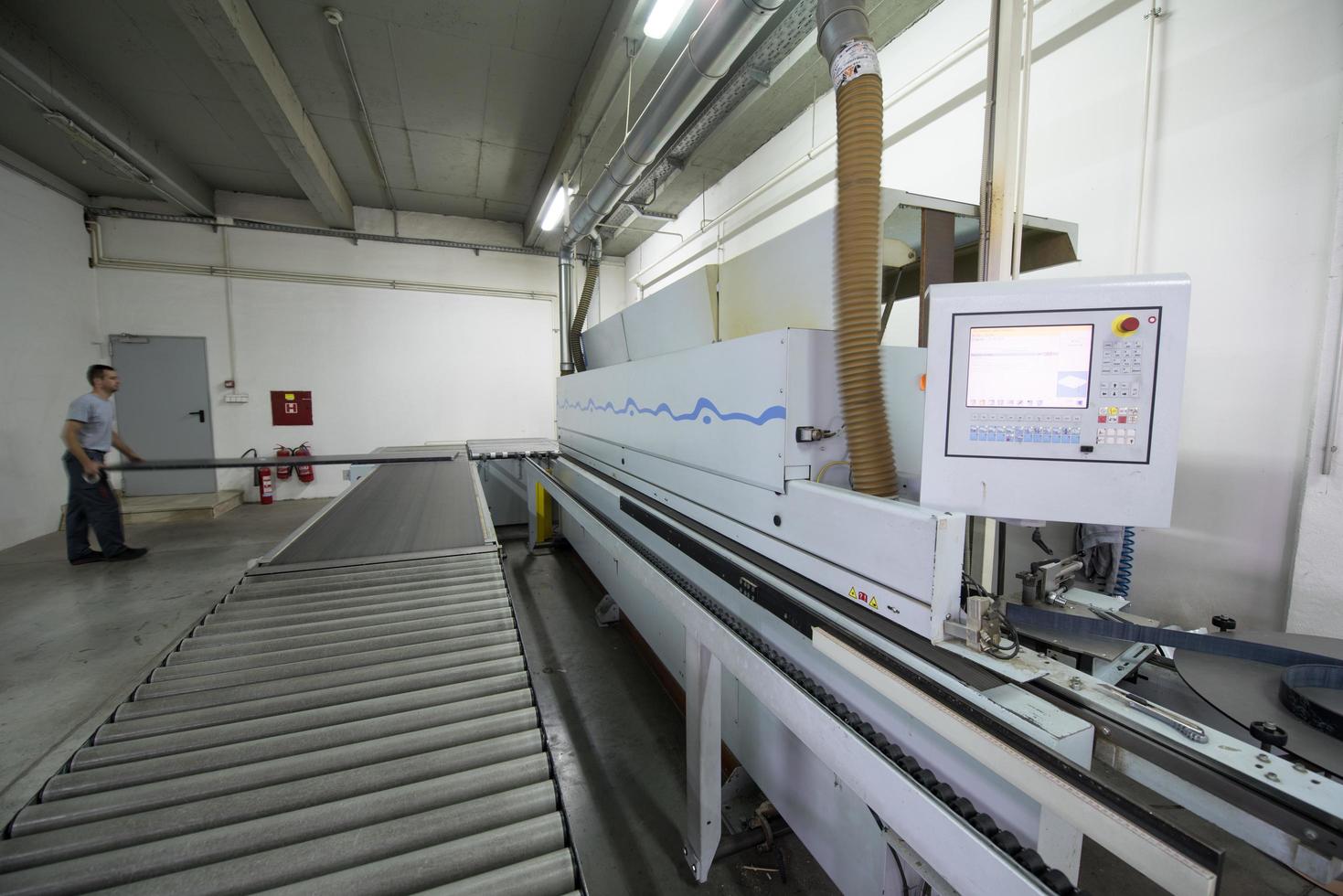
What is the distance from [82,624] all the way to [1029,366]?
4916mm

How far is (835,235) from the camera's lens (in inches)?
48.3

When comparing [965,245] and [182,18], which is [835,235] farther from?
[182,18]

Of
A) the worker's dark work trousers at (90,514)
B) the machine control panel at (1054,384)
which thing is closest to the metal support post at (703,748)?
the machine control panel at (1054,384)

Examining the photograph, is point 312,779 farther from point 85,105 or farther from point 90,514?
point 85,105

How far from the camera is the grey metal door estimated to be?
5.60m

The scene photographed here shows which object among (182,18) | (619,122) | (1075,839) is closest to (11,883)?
(1075,839)

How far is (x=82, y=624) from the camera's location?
3064mm

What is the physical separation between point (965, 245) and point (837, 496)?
140 centimetres

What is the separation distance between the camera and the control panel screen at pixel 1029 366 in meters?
0.98

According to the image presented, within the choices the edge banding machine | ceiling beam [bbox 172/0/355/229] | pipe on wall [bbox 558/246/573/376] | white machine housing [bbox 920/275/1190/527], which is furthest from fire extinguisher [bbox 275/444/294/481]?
white machine housing [bbox 920/275/1190/527]

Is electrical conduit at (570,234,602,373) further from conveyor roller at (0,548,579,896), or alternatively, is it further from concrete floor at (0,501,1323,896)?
conveyor roller at (0,548,579,896)

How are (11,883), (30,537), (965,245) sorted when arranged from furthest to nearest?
(30,537)
(965,245)
(11,883)

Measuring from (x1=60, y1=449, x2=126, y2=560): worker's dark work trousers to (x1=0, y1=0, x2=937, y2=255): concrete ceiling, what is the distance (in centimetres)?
264

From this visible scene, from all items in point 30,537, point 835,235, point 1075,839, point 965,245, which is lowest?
point 30,537
